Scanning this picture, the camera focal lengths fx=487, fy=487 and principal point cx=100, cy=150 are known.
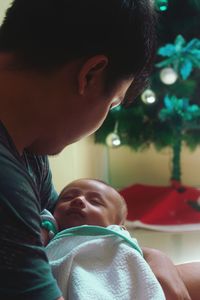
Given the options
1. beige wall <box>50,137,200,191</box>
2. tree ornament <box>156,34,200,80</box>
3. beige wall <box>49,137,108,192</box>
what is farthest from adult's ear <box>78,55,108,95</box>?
beige wall <box>50,137,200,191</box>

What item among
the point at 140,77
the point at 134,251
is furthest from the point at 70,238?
the point at 140,77

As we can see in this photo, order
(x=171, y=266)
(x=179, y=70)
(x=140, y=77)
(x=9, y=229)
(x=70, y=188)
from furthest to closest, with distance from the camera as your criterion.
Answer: (x=179, y=70), (x=70, y=188), (x=171, y=266), (x=140, y=77), (x=9, y=229)

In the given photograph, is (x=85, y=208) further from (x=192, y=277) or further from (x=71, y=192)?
(x=192, y=277)

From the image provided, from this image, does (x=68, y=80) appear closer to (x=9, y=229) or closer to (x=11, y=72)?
(x=11, y=72)

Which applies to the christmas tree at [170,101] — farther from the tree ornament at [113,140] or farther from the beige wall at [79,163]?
the beige wall at [79,163]

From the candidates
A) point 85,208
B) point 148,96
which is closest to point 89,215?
point 85,208

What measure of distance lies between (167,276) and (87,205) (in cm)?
24

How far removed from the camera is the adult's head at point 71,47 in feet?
2.26

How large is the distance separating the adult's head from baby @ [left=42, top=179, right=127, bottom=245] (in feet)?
1.24

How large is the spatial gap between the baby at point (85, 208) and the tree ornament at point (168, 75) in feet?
3.53

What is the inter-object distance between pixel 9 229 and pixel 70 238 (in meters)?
0.38

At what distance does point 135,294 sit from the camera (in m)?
0.88

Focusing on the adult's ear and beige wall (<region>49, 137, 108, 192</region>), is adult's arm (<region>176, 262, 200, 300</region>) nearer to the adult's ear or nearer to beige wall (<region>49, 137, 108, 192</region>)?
the adult's ear

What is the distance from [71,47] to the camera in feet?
2.26
